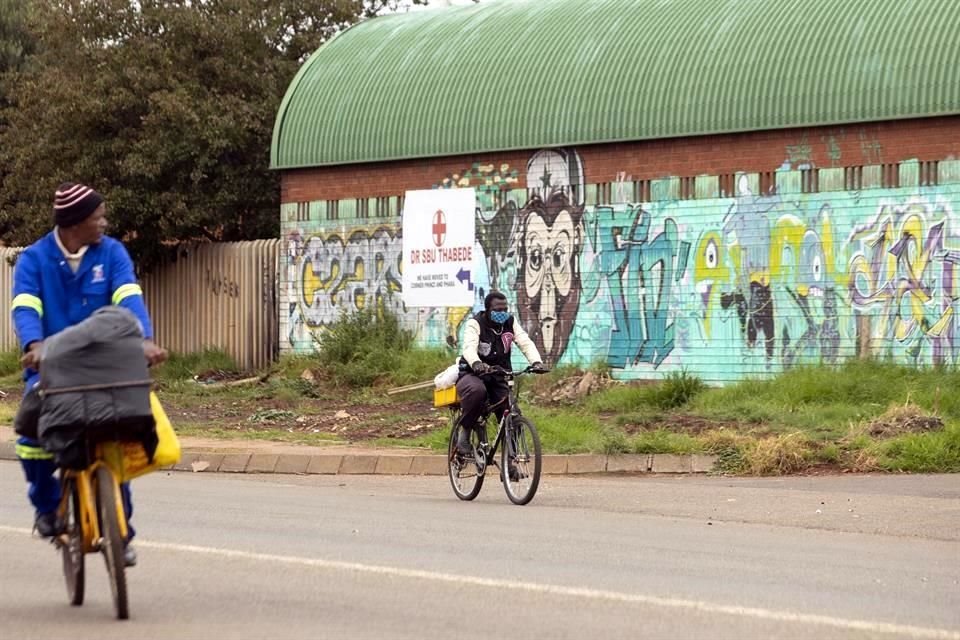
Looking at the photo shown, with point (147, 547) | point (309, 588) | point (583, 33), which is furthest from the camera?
point (583, 33)

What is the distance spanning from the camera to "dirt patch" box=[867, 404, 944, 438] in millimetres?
16609

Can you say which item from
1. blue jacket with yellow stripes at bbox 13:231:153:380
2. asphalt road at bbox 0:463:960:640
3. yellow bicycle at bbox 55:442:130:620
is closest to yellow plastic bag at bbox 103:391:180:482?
yellow bicycle at bbox 55:442:130:620

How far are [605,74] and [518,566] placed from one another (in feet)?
49.6

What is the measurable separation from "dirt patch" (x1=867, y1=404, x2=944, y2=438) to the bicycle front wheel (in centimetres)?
499

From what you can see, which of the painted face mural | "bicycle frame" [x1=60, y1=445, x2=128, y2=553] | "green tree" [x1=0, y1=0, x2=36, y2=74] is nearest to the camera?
"bicycle frame" [x1=60, y1=445, x2=128, y2=553]

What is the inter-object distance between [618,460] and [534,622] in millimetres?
9013

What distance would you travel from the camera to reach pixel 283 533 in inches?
413

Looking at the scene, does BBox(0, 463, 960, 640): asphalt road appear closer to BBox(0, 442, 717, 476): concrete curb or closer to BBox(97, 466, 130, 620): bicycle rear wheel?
BBox(97, 466, 130, 620): bicycle rear wheel

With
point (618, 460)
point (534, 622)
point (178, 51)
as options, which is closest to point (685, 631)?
point (534, 622)

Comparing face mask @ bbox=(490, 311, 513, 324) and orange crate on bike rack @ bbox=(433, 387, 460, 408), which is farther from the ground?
face mask @ bbox=(490, 311, 513, 324)

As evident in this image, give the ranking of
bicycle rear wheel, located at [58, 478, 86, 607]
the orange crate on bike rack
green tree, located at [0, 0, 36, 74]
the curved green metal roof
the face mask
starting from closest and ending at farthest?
bicycle rear wheel, located at [58, 478, 86, 607], the face mask, the orange crate on bike rack, the curved green metal roof, green tree, located at [0, 0, 36, 74]

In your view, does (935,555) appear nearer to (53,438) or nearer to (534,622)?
(534,622)

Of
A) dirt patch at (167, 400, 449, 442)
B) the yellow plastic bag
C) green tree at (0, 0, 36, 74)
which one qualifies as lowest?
dirt patch at (167, 400, 449, 442)

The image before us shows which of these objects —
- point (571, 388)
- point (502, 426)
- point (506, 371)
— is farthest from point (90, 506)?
point (571, 388)
